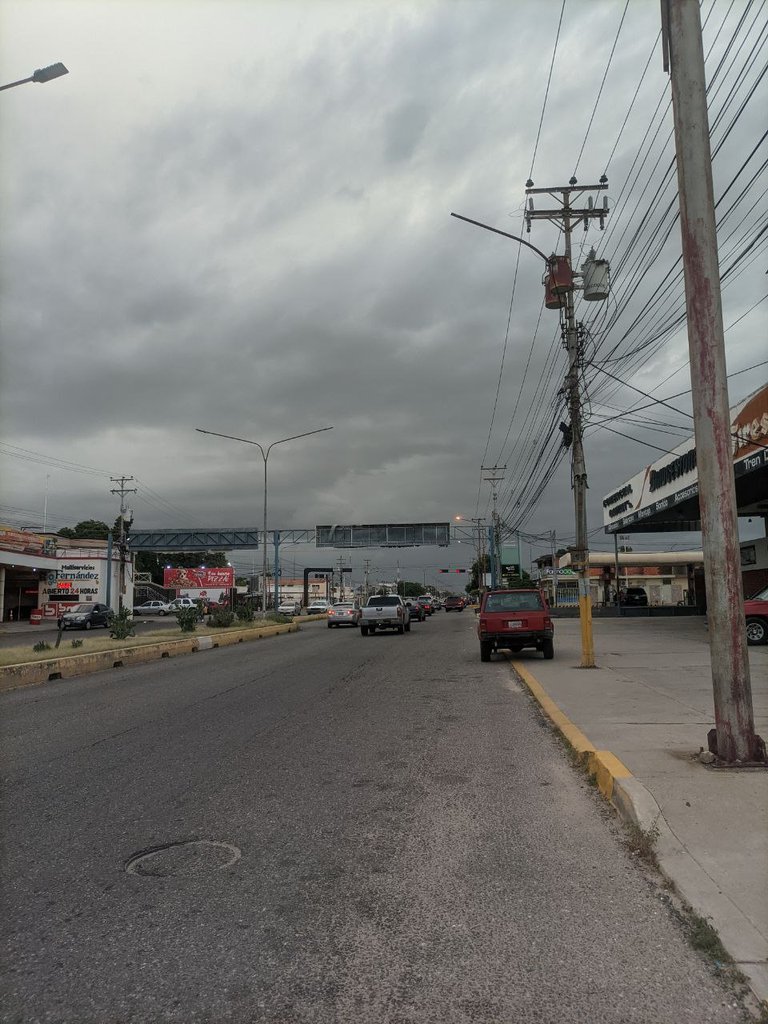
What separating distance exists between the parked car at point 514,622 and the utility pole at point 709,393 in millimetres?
10721

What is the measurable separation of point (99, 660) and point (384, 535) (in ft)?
172

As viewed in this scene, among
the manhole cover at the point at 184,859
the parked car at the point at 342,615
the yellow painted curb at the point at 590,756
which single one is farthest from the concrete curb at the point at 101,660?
the parked car at the point at 342,615

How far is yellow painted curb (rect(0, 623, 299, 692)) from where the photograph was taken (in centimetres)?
1498

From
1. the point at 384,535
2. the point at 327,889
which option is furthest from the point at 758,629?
the point at 384,535

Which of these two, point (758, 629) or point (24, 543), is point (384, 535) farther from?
point (758, 629)

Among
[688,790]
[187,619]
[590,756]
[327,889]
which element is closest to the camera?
[327,889]

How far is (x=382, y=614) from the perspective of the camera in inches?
1174

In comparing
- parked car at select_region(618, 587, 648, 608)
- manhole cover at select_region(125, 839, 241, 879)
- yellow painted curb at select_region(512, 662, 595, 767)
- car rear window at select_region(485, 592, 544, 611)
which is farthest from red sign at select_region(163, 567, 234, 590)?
manhole cover at select_region(125, 839, 241, 879)

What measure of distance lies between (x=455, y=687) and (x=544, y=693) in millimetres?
2062

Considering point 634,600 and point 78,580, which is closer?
point 634,600

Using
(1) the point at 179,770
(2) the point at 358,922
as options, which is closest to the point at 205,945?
(2) the point at 358,922

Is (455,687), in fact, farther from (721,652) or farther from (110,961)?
(110,961)

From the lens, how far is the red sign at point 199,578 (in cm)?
8431

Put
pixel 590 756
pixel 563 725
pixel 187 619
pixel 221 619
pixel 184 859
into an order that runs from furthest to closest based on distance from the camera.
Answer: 1. pixel 221 619
2. pixel 187 619
3. pixel 563 725
4. pixel 590 756
5. pixel 184 859
